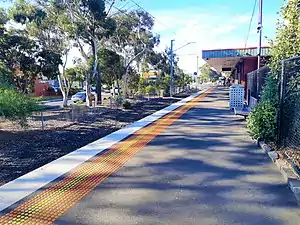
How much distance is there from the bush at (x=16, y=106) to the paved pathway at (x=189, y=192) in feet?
→ 14.4

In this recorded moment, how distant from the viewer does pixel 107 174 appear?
5.48 m

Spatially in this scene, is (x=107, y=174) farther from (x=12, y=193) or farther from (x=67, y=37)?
(x=67, y=37)

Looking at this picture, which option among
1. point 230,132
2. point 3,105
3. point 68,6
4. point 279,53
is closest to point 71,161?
point 3,105

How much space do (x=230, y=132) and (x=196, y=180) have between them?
497cm

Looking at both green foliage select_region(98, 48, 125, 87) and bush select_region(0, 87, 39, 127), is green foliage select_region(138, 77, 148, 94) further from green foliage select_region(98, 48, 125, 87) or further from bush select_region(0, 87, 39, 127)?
bush select_region(0, 87, 39, 127)

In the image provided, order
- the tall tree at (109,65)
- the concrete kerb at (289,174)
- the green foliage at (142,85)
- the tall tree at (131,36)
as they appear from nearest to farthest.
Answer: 1. the concrete kerb at (289,174)
2. the tall tree at (109,65)
3. the tall tree at (131,36)
4. the green foliage at (142,85)

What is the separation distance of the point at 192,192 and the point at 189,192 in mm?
47

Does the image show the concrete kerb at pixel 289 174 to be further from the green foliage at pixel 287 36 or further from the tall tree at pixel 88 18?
the tall tree at pixel 88 18

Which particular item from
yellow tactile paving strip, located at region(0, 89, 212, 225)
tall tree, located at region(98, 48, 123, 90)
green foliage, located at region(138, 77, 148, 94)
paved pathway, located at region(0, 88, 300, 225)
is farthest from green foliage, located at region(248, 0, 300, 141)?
green foliage, located at region(138, 77, 148, 94)

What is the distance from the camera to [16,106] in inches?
349

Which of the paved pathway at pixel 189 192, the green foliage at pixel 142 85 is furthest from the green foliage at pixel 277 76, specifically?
the green foliage at pixel 142 85

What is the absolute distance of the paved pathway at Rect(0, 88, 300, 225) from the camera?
3727 millimetres

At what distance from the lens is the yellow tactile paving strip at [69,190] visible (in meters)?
3.79

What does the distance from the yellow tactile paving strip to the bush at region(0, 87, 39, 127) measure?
344 centimetres
